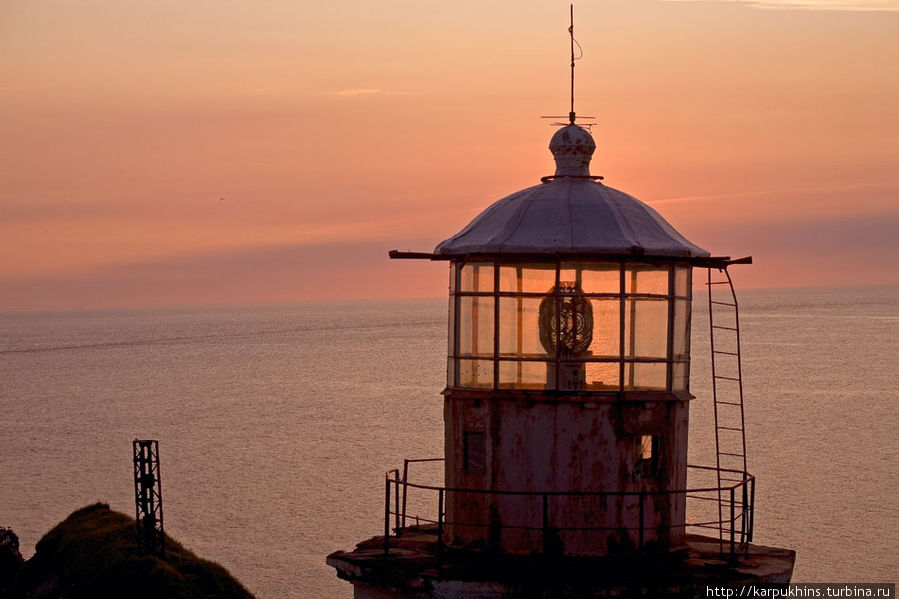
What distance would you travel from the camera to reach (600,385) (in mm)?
13883

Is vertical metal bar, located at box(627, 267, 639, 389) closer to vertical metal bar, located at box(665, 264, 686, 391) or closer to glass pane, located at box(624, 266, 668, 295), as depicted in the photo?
glass pane, located at box(624, 266, 668, 295)

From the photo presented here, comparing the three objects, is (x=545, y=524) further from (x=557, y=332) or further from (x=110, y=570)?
(x=110, y=570)

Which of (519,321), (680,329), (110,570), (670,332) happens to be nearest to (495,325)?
(519,321)

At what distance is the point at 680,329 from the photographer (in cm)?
1439

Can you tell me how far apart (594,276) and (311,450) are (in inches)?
2225

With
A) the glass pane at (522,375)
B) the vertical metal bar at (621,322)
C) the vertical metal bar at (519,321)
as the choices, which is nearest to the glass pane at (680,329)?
the vertical metal bar at (621,322)

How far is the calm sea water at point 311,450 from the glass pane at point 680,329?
89.8 feet

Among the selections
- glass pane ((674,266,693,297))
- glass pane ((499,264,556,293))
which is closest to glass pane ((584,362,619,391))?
glass pane ((499,264,556,293))

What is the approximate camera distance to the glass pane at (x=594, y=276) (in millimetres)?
13852

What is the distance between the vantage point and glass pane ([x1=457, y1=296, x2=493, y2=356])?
46.2ft

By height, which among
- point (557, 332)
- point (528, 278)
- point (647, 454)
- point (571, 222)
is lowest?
point (647, 454)

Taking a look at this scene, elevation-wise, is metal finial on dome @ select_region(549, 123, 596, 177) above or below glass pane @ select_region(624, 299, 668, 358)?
above

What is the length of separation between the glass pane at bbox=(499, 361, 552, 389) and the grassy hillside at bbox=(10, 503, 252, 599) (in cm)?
1806

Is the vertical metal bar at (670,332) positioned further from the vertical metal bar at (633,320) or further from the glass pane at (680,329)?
the vertical metal bar at (633,320)
